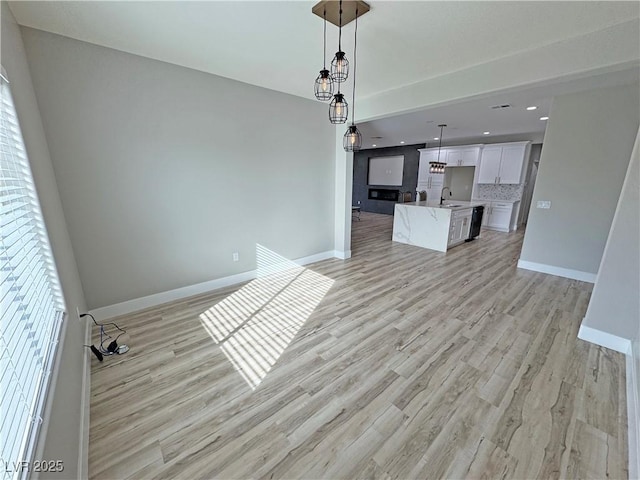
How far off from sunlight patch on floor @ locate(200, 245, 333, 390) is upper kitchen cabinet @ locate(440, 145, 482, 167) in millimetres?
6215

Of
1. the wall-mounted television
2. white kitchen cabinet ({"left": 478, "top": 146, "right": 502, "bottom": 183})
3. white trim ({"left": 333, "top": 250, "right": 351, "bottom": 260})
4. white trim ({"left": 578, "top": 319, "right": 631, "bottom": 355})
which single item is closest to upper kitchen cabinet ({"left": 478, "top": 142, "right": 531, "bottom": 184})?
white kitchen cabinet ({"left": 478, "top": 146, "right": 502, "bottom": 183})

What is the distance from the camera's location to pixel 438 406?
1.74 meters

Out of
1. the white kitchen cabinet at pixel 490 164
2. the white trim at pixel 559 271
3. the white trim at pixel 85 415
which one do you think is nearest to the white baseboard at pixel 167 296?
the white trim at pixel 85 415

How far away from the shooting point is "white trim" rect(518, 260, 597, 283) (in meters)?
3.83

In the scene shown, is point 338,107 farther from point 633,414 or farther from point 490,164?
point 490,164

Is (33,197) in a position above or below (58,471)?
above

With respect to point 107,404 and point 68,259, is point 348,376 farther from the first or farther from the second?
point 68,259

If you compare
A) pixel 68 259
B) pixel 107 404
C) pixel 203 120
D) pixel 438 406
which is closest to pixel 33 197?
pixel 68 259

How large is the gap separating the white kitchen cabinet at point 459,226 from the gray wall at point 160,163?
3.36 metres

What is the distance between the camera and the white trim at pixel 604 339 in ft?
7.48

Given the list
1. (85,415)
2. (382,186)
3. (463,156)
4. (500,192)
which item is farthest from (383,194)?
(85,415)

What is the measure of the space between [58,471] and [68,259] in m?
1.77

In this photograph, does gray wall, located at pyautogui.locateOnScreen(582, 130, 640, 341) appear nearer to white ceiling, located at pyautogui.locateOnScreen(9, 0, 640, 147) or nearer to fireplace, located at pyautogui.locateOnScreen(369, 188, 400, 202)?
white ceiling, located at pyautogui.locateOnScreen(9, 0, 640, 147)

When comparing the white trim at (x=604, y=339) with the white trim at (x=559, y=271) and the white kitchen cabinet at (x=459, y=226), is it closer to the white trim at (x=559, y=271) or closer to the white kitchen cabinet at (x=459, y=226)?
the white trim at (x=559, y=271)
